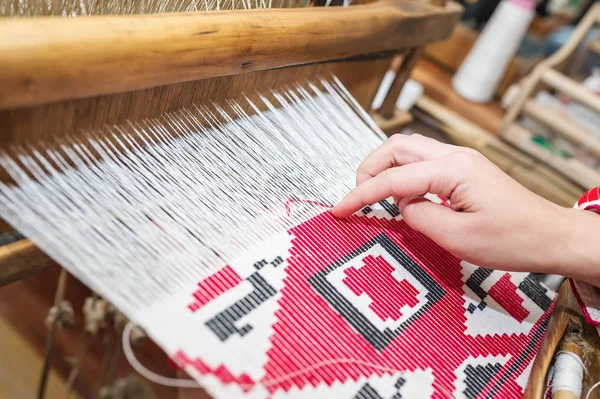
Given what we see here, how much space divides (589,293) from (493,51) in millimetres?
1480

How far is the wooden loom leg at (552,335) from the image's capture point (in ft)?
2.26

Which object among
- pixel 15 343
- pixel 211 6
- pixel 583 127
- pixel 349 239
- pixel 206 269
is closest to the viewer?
pixel 206 269

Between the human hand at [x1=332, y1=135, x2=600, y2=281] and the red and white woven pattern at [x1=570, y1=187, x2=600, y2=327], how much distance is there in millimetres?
77

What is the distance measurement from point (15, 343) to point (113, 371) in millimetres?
498

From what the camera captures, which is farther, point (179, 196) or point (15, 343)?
point (15, 343)

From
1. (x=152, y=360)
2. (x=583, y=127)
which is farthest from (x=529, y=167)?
(x=152, y=360)

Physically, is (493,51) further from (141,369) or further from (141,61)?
(141,369)

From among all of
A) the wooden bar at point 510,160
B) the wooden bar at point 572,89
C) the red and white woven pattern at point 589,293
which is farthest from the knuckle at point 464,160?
the wooden bar at point 572,89

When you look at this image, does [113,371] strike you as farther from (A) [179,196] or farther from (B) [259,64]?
(B) [259,64]

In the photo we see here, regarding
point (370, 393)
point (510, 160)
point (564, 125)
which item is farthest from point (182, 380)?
point (564, 125)

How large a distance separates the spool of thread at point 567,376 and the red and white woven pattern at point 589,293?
3.6 inches

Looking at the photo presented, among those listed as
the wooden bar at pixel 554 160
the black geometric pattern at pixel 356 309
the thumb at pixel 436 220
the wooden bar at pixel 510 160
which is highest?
the thumb at pixel 436 220

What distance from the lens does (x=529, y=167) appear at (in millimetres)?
1802

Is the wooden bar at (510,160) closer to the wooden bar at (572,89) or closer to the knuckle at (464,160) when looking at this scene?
the wooden bar at (572,89)
